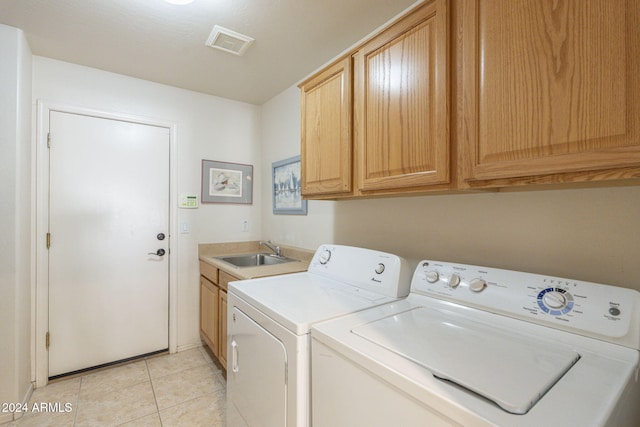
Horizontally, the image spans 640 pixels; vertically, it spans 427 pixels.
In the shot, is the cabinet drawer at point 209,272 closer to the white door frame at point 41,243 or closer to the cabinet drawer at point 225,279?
the cabinet drawer at point 225,279

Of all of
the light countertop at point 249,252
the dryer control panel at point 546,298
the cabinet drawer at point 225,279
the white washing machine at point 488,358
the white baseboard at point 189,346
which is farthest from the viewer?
the white baseboard at point 189,346

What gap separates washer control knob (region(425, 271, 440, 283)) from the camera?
1209 millimetres

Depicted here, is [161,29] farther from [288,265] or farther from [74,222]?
[288,265]

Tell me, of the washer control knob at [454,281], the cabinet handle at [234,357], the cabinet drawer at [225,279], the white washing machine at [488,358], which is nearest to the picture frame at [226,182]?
the cabinet drawer at [225,279]

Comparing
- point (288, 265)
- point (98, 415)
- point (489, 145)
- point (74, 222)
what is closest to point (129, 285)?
point (74, 222)

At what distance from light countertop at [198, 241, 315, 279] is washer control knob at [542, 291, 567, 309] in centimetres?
139

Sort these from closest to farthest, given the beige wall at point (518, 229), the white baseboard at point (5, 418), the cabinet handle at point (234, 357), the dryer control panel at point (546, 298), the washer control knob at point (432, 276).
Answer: the dryer control panel at point (546, 298) → the beige wall at point (518, 229) → the washer control knob at point (432, 276) → the cabinet handle at point (234, 357) → the white baseboard at point (5, 418)

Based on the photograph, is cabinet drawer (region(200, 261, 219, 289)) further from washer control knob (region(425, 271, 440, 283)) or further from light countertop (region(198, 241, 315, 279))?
washer control knob (region(425, 271, 440, 283))

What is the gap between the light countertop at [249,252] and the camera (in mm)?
1916

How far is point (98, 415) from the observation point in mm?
1818

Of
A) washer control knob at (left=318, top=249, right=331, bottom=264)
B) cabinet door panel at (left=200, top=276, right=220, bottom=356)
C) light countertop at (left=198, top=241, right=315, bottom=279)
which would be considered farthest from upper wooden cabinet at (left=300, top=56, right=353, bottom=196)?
cabinet door panel at (left=200, top=276, right=220, bottom=356)

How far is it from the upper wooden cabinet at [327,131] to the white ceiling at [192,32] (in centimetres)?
38

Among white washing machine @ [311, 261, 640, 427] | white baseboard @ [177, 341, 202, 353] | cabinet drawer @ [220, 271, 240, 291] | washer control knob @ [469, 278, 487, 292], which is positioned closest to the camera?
white washing machine @ [311, 261, 640, 427]

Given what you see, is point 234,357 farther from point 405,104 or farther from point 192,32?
point 192,32
